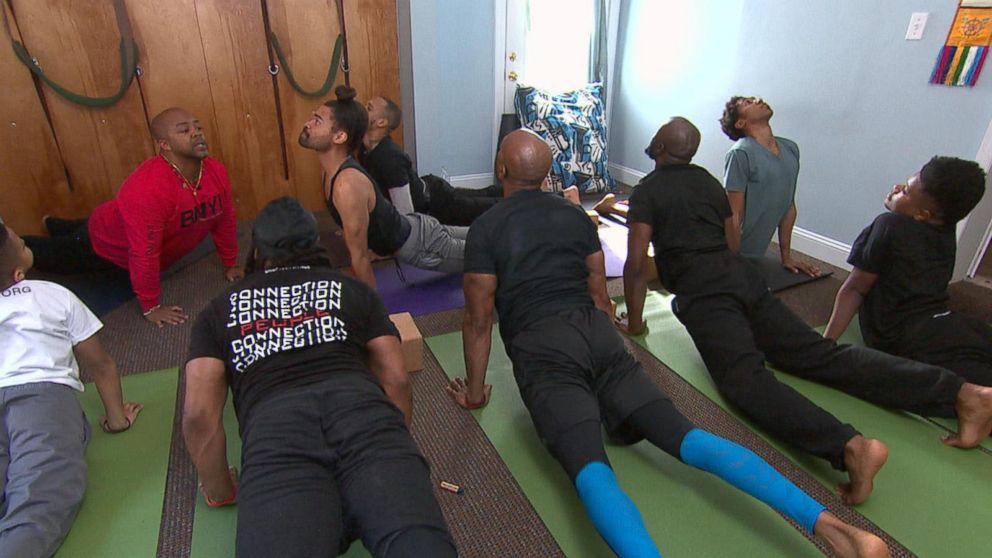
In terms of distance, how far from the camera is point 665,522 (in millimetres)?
1487

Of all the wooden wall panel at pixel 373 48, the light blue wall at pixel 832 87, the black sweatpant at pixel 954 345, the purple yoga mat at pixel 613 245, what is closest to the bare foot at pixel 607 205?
the purple yoga mat at pixel 613 245

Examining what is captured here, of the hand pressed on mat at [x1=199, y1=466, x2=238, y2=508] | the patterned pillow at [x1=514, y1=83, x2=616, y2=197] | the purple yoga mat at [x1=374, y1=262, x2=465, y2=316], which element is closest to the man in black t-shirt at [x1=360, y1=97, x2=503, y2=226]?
the purple yoga mat at [x1=374, y1=262, x2=465, y2=316]

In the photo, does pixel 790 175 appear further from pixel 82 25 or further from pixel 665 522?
pixel 82 25

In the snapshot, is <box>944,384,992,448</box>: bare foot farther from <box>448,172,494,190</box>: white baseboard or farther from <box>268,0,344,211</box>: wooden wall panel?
<box>268,0,344,211</box>: wooden wall panel

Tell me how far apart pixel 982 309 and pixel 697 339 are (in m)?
1.77

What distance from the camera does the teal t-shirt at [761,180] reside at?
2658mm

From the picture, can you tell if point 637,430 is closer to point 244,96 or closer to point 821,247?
point 821,247

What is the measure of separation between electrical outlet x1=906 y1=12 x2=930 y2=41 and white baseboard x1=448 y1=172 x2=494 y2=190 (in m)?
2.78

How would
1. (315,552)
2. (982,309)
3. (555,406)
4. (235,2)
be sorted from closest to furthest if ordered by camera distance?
(315,552) < (555,406) < (982,309) < (235,2)

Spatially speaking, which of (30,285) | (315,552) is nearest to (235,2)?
(30,285)

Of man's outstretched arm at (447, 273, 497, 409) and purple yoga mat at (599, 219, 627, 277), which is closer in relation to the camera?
man's outstretched arm at (447, 273, 497, 409)

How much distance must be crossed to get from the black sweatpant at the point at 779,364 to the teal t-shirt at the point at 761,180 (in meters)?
0.83

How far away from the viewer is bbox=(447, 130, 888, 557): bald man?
1358 mm

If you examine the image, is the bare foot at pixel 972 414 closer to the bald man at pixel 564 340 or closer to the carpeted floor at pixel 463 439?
the carpeted floor at pixel 463 439
